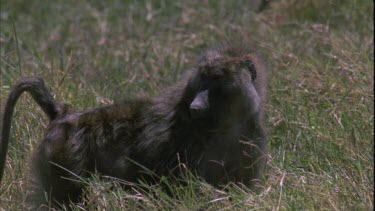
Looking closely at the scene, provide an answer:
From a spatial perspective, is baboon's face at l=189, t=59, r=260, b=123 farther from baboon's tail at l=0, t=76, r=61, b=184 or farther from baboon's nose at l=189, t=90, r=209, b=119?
baboon's tail at l=0, t=76, r=61, b=184

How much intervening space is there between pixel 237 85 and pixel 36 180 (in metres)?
1.03

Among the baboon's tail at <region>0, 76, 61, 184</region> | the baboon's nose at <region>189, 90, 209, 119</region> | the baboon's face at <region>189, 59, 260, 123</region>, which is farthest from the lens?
the baboon's tail at <region>0, 76, 61, 184</region>

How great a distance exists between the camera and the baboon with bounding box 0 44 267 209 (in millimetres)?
4340

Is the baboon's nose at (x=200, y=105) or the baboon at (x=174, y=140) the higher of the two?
the baboon's nose at (x=200, y=105)

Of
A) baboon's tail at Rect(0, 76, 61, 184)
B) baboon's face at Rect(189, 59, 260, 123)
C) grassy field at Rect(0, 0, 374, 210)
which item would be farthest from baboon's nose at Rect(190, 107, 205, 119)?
baboon's tail at Rect(0, 76, 61, 184)

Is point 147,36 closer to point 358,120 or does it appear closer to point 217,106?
point 358,120

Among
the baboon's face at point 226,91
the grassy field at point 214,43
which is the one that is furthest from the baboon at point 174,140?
the grassy field at point 214,43

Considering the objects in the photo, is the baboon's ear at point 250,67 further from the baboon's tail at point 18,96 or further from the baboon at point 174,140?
the baboon's tail at point 18,96

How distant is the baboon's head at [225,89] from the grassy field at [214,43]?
1.08ft

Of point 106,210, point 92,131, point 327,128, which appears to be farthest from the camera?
point 327,128

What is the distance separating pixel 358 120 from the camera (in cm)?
520

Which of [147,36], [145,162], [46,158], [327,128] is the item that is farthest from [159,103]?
[147,36]

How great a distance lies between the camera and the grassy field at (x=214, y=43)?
4160 mm

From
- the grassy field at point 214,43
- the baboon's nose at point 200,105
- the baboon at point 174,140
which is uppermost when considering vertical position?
the baboon's nose at point 200,105
